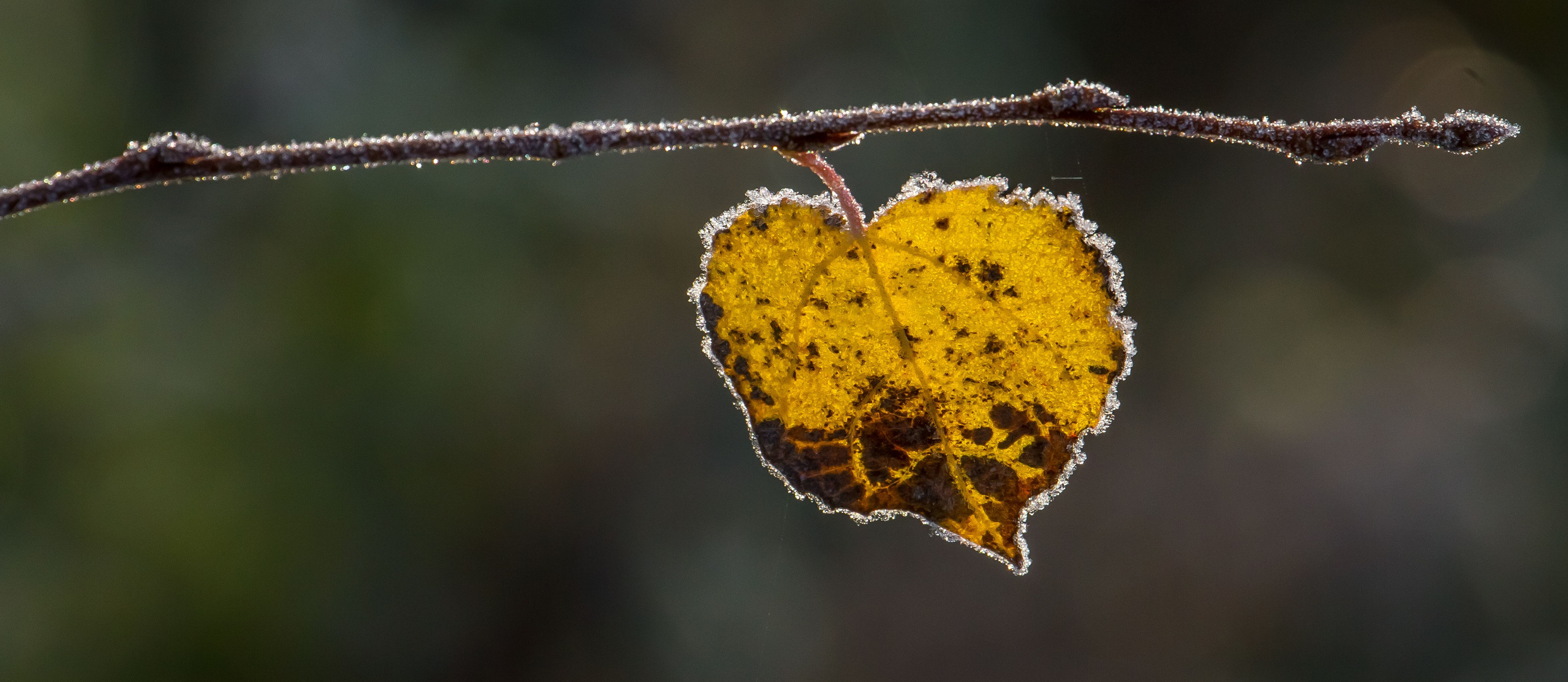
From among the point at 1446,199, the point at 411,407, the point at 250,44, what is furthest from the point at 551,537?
the point at 1446,199

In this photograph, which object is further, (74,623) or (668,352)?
(668,352)

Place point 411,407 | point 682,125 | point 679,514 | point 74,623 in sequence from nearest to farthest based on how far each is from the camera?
point 682,125 < point 74,623 < point 411,407 < point 679,514

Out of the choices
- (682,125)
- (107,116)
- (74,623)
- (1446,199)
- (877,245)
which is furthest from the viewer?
(1446,199)

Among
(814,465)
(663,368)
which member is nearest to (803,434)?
(814,465)

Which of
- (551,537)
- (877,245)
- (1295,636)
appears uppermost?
(877,245)

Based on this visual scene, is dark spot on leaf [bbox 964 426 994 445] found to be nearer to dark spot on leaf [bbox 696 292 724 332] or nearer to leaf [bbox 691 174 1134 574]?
leaf [bbox 691 174 1134 574]

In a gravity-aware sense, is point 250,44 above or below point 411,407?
above

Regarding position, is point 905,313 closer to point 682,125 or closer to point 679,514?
point 682,125
